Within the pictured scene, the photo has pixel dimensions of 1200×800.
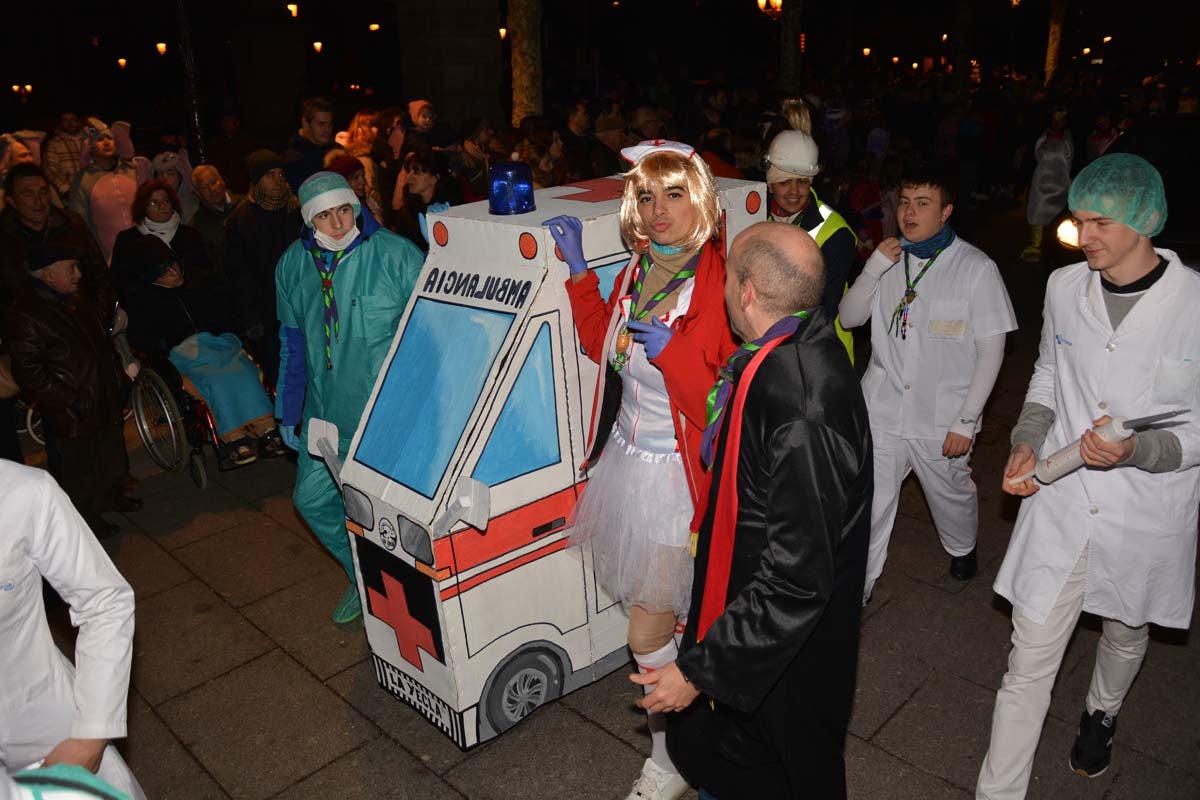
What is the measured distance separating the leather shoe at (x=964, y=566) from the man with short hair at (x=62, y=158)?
33.9ft

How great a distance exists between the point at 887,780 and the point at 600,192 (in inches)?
108

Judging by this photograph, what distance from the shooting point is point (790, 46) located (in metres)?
20.8

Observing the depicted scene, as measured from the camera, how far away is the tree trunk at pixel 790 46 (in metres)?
20.5

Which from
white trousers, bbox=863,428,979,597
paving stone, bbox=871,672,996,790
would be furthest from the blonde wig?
paving stone, bbox=871,672,996,790

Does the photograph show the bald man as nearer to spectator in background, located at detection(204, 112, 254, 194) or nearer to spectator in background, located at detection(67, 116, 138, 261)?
spectator in background, located at detection(67, 116, 138, 261)

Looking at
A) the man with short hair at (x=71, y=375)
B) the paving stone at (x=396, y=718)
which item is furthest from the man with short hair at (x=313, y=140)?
the paving stone at (x=396, y=718)

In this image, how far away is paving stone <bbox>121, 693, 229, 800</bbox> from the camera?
385cm

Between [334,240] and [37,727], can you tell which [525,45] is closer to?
[334,240]

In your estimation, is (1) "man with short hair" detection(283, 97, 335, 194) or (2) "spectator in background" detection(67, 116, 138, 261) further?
(2) "spectator in background" detection(67, 116, 138, 261)

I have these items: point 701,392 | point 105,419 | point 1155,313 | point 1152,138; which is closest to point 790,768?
point 701,392

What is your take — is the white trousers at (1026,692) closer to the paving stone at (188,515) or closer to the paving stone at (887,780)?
the paving stone at (887,780)

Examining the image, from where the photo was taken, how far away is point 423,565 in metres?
3.59

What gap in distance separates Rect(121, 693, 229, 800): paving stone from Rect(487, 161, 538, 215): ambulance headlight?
8.75 feet

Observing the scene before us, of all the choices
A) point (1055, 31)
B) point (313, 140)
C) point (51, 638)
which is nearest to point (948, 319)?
point (51, 638)
